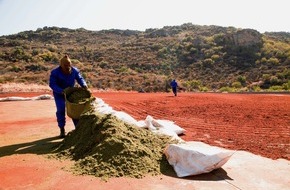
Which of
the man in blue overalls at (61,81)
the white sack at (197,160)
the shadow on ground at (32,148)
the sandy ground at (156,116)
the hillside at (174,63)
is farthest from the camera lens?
the hillside at (174,63)

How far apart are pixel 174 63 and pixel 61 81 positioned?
117 feet

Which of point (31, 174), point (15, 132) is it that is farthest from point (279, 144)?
point (15, 132)

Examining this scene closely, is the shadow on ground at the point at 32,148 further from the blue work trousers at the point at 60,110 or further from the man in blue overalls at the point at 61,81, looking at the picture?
the man in blue overalls at the point at 61,81

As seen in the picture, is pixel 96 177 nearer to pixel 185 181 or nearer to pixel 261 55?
pixel 185 181

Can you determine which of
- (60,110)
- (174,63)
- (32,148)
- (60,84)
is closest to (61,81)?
(60,84)

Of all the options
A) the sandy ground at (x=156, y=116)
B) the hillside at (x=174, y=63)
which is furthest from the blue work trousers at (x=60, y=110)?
the hillside at (x=174, y=63)

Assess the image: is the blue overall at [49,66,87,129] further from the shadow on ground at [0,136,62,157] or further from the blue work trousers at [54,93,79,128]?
the shadow on ground at [0,136,62,157]

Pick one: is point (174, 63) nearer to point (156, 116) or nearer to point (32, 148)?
point (156, 116)

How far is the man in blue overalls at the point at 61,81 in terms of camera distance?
6.58 meters

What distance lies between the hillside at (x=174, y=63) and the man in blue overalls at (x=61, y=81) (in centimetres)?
2064

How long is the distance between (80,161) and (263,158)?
2.59 m

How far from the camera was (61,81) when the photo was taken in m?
6.75

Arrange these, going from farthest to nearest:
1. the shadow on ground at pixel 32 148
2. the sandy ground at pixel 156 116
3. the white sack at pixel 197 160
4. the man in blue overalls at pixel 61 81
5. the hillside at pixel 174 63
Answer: the hillside at pixel 174 63, the man in blue overalls at pixel 61 81, the shadow on ground at pixel 32 148, the white sack at pixel 197 160, the sandy ground at pixel 156 116

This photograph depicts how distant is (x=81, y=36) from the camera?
6506cm
